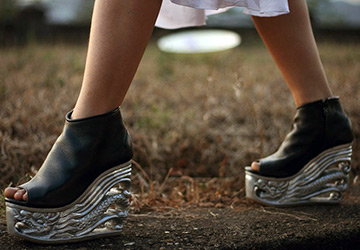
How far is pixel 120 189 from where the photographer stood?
1.01 metres

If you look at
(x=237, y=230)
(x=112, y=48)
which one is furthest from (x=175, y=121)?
(x=112, y=48)

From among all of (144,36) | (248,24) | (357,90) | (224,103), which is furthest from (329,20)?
(144,36)

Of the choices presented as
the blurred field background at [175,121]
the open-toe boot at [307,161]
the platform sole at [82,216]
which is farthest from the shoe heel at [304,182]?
the platform sole at [82,216]

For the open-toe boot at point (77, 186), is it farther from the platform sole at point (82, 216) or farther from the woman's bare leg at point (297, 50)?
the woman's bare leg at point (297, 50)

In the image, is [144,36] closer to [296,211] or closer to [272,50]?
[272,50]

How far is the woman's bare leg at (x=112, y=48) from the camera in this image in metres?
0.95

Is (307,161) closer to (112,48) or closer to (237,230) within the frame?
(237,230)

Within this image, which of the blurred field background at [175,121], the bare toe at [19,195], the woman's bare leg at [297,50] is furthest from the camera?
the blurred field background at [175,121]

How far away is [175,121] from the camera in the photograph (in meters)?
2.37

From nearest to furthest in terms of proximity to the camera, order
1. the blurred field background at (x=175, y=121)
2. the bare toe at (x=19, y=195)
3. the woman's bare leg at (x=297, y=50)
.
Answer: the bare toe at (x=19, y=195) < the woman's bare leg at (x=297, y=50) < the blurred field background at (x=175, y=121)

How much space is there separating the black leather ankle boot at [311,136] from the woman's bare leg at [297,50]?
3cm

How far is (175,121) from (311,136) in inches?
47.1

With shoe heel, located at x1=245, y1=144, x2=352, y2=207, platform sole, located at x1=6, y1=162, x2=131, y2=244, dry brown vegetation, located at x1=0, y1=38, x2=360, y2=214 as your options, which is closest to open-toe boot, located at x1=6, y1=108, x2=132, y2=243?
platform sole, located at x1=6, y1=162, x2=131, y2=244

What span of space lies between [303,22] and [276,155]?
1.50ft
